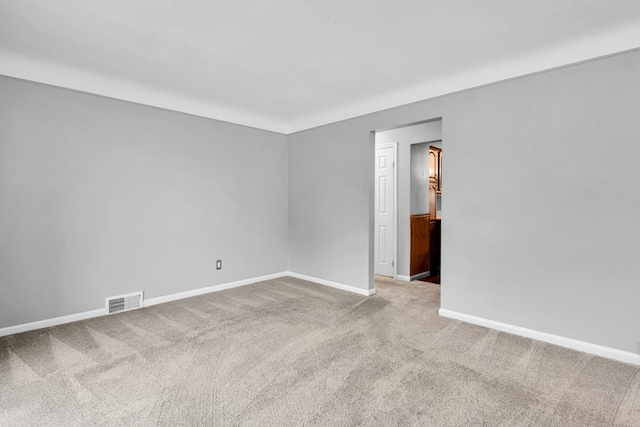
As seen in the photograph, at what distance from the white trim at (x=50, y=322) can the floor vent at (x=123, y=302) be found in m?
0.07

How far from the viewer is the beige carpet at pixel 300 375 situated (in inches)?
69.3

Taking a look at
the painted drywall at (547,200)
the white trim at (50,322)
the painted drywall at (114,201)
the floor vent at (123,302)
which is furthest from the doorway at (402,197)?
the white trim at (50,322)

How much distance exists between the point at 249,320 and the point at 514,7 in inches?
131

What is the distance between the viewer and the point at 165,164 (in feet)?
12.4


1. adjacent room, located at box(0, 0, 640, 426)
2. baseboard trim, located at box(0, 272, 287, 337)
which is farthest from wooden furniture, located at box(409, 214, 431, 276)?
baseboard trim, located at box(0, 272, 287, 337)

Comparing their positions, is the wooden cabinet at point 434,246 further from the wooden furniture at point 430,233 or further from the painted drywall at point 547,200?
the painted drywall at point 547,200

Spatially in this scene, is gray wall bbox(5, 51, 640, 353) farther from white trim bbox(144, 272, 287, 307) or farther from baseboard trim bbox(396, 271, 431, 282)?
baseboard trim bbox(396, 271, 431, 282)

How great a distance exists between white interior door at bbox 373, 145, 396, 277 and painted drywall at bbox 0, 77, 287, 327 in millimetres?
1864

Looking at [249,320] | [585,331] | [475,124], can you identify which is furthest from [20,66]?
[585,331]

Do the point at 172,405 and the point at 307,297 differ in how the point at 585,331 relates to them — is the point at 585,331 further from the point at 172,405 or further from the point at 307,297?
the point at 172,405

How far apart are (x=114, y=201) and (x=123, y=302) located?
109 cm

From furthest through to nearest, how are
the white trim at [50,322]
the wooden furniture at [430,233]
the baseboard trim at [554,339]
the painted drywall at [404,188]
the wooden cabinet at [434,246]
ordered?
the wooden cabinet at [434,246], the wooden furniture at [430,233], the painted drywall at [404,188], the white trim at [50,322], the baseboard trim at [554,339]

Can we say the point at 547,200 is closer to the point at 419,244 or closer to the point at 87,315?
the point at 419,244

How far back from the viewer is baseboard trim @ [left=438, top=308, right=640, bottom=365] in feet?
7.80
